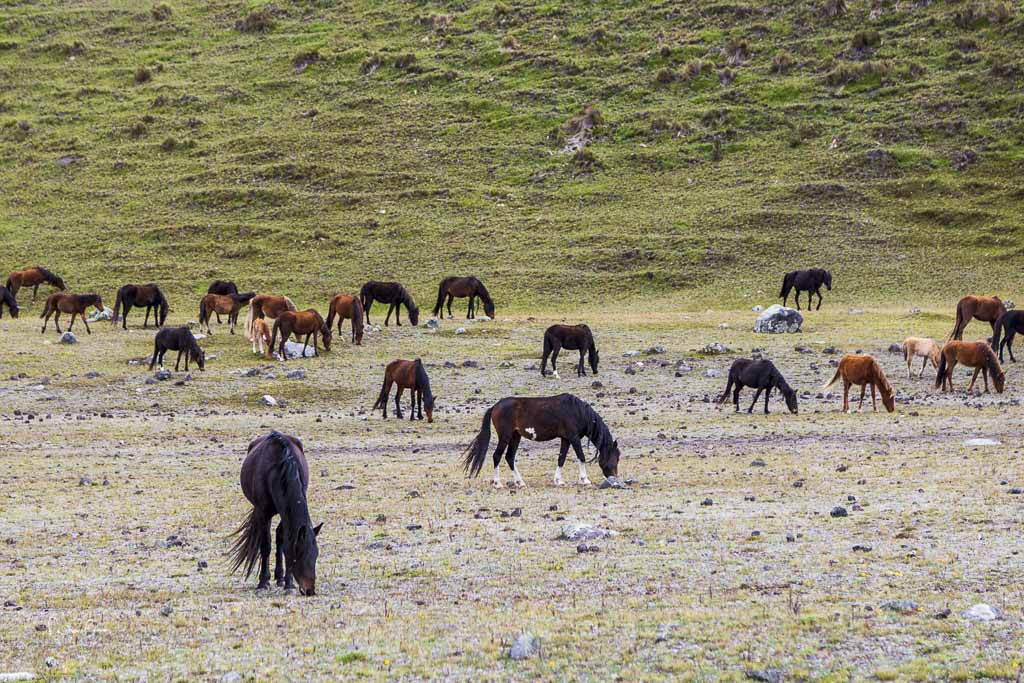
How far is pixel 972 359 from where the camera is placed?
25.8 metres

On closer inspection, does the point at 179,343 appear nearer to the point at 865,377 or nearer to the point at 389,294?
the point at 389,294

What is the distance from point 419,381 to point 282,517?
44.8ft

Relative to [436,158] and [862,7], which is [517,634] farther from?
[862,7]

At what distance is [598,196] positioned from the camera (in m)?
64.2

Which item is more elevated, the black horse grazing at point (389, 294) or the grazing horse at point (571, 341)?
the black horse grazing at point (389, 294)

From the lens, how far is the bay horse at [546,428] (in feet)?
50.5

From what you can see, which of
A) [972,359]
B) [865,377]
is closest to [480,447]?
[865,377]

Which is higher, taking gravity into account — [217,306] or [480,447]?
[217,306]

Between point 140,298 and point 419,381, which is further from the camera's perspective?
point 140,298

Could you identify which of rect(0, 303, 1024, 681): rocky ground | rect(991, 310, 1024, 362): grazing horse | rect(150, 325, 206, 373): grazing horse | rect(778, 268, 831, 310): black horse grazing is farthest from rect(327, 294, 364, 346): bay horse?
rect(778, 268, 831, 310): black horse grazing

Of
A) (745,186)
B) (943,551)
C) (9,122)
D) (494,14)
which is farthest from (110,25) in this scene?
(943,551)

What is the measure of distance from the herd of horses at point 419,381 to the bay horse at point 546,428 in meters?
0.01

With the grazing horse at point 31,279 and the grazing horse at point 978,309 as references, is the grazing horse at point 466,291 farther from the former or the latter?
the grazing horse at point 31,279

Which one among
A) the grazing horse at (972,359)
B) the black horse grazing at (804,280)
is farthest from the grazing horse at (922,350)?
the black horse grazing at (804,280)
